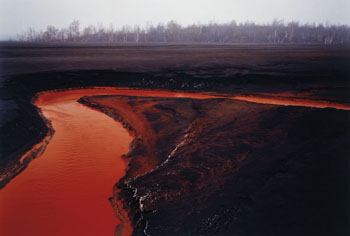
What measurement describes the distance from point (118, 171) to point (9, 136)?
8.54 feet

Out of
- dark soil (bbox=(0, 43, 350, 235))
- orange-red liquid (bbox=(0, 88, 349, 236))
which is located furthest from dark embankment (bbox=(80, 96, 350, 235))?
orange-red liquid (bbox=(0, 88, 349, 236))

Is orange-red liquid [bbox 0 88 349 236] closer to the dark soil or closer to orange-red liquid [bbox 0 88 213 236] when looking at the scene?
orange-red liquid [bbox 0 88 213 236]

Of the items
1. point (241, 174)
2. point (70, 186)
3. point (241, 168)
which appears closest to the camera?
point (241, 174)

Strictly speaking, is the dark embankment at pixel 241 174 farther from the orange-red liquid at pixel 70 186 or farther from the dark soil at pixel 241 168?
the orange-red liquid at pixel 70 186

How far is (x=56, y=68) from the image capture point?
14.5 m

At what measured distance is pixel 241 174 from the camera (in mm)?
3783

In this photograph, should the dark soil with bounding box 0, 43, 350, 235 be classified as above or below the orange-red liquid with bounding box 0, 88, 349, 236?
above

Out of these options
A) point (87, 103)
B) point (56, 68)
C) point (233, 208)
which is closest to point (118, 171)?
point (233, 208)

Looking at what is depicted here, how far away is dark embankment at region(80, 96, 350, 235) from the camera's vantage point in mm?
2865

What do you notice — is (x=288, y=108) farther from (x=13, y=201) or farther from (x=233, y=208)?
(x=13, y=201)

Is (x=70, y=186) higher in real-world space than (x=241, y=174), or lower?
lower

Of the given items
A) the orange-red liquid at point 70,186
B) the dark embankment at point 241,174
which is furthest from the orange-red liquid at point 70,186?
the dark embankment at point 241,174

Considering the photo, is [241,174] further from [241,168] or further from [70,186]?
[70,186]

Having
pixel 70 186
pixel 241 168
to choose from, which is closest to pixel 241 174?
pixel 241 168
